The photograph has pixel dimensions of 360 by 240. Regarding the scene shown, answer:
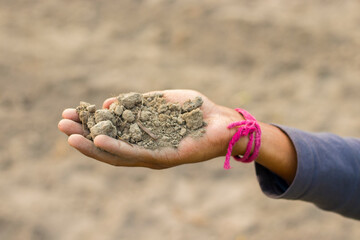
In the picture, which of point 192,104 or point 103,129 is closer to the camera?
point 103,129

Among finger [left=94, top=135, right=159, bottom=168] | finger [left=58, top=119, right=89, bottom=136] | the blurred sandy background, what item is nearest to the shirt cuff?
finger [left=94, top=135, right=159, bottom=168]

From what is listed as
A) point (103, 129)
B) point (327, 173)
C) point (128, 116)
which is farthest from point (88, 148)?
point (327, 173)

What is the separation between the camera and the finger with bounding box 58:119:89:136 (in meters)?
1.78

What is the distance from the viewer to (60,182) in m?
3.08

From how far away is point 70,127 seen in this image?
5.89 ft

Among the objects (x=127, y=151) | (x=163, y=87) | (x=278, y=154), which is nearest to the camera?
(x=127, y=151)

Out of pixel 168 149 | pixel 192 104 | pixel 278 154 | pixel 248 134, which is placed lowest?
pixel 278 154

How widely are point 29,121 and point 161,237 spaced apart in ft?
5.04

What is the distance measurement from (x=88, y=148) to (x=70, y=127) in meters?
0.17

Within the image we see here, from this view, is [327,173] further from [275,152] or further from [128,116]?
[128,116]

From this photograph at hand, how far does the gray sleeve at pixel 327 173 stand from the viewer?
6.04 feet

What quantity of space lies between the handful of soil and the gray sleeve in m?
0.49

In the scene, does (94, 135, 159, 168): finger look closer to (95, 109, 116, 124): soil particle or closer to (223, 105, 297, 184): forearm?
(95, 109, 116, 124): soil particle

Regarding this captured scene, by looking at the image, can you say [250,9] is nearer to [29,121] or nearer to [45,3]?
[45,3]
